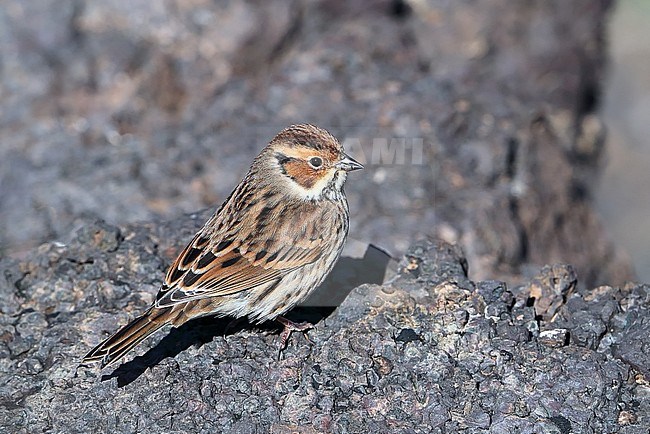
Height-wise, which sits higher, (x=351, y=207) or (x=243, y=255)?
(x=351, y=207)

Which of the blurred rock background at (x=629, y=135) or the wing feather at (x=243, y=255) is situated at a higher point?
the blurred rock background at (x=629, y=135)

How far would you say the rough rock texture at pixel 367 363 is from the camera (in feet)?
15.6

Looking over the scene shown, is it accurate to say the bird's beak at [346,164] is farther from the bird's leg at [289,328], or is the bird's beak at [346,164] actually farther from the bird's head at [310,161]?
the bird's leg at [289,328]

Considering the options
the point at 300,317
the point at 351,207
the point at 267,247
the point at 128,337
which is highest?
the point at 351,207

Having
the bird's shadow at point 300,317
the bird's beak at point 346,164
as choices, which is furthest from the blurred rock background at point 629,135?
the bird's beak at point 346,164

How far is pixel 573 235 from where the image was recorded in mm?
8477

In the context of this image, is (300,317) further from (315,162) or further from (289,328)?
(315,162)

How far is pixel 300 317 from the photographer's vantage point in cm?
569

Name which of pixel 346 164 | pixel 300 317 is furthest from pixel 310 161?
pixel 300 317

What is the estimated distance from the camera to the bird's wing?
5383mm

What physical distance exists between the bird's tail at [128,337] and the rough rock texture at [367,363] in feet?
0.60

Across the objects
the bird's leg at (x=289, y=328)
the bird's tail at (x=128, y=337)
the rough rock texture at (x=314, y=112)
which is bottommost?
the bird's tail at (x=128, y=337)

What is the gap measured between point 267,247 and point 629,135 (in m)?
8.25

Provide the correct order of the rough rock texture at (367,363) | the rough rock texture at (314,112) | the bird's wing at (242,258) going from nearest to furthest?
the rough rock texture at (367,363) → the bird's wing at (242,258) → the rough rock texture at (314,112)
